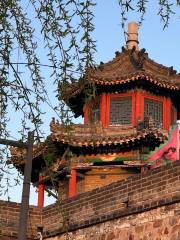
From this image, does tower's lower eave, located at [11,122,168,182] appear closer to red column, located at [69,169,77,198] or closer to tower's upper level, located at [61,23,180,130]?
red column, located at [69,169,77,198]

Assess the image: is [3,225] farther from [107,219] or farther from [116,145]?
[116,145]

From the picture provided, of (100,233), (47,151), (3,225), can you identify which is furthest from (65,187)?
(47,151)

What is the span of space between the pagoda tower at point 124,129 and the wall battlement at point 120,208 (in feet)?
11.8

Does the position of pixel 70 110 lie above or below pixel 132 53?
below

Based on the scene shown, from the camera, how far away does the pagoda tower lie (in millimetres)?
→ 15977

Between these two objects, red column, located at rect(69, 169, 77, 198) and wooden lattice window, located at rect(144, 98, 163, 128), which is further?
wooden lattice window, located at rect(144, 98, 163, 128)

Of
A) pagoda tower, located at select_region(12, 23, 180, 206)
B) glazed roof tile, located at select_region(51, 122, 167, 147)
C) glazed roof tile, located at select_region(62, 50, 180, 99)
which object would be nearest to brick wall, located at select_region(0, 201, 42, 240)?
pagoda tower, located at select_region(12, 23, 180, 206)

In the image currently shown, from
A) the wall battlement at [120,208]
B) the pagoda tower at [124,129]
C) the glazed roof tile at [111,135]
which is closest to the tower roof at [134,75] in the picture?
the pagoda tower at [124,129]

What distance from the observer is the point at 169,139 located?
15117 millimetres

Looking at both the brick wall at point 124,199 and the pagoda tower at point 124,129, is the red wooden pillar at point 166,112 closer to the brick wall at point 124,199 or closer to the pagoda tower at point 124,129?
the pagoda tower at point 124,129

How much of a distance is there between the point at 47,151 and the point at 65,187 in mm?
13931

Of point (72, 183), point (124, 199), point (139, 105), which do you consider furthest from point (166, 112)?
point (124, 199)

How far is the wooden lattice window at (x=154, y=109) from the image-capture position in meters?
17.4

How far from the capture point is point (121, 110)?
17.4 metres
